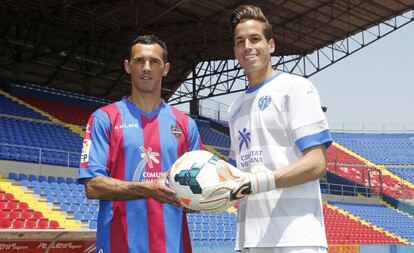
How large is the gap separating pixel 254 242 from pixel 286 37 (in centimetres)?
2425

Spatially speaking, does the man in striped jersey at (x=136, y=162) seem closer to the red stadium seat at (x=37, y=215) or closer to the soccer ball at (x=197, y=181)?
the soccer ball at (x=197, y=181)

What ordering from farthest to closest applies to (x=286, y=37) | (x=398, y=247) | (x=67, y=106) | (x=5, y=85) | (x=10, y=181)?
(x=286, y=37), (x=67, y=106), (x=5, y=85), (x=398, y=247), (x=10, y=181)

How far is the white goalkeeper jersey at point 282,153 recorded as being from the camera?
2.70 meters

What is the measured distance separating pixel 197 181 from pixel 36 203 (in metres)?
11.5

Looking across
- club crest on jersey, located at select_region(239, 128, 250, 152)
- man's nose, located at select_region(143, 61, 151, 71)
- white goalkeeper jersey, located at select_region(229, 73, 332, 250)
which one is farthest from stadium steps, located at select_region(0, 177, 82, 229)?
white goalkeeper jersey, located at select_region(229, 73, 332, 250)

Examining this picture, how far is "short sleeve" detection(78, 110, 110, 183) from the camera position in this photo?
9.96 feet

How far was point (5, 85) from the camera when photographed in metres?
22.9

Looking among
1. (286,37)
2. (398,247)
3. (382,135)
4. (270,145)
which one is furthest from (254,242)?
(382,135)

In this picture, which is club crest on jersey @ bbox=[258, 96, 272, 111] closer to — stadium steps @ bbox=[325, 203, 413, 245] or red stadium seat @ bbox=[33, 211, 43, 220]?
red stadium seat @ bbox=[33, 211, 43, 220]

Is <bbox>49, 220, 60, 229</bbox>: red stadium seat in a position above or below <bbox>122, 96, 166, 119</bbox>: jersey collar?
below

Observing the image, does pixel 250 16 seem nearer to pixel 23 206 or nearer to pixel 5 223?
pixel 5 223

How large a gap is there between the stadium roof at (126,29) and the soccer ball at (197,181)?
60.9 ft

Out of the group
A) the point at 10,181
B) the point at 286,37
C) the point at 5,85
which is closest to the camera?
the point at 10,181

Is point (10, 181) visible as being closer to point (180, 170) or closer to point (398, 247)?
point (180, 170)
